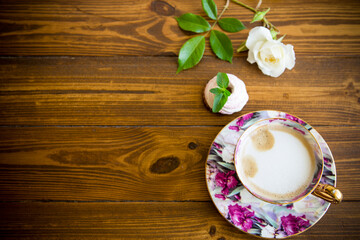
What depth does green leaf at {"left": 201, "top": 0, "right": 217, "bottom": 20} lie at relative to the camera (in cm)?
78

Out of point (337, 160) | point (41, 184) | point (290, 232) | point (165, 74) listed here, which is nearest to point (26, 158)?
point (41, 184)

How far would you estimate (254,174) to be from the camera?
0.69 metres

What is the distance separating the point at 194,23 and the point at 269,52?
0.25 m

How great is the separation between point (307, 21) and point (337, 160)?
17.9 inches

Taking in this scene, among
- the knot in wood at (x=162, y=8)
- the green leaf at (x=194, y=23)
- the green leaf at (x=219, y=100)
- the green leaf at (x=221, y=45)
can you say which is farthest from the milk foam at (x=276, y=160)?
the knot in wood at (x=162, y=8)

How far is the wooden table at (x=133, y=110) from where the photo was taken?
79 cm

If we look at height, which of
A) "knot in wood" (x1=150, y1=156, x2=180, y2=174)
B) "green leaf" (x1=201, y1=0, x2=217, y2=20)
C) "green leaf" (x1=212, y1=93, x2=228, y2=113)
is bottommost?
"knot in wood" (x1=150, y1=156, x2=180, y2=174)

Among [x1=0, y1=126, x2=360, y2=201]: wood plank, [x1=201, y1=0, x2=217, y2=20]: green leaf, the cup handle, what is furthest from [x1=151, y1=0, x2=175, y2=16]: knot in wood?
the cup handle

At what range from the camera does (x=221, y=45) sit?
79cm

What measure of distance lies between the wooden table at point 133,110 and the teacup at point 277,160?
0.13m

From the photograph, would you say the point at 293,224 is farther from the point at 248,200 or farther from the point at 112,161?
the point at 112,161

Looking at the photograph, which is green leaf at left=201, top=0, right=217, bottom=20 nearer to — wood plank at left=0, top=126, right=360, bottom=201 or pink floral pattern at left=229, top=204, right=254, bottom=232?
wood plank at left=0, top=126, right=360, bottom=201

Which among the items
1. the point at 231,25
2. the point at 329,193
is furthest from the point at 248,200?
the point at 231,25

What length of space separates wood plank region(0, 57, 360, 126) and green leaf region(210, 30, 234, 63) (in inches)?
1.1
